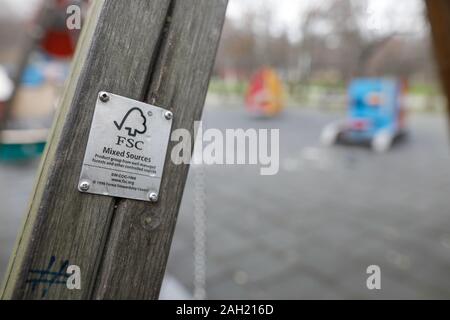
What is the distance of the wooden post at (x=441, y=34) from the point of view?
1817mm

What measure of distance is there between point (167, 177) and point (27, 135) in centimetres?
624

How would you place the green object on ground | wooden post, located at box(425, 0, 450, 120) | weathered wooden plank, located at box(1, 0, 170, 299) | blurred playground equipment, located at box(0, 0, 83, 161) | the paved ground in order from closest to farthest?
weathered wooden plank, located at box(1, 0, 170, 299) < wooden post, located at box(425, 0, 450, 120) < the paved ground < blurred playground equipment, located at box(0, 0, 83, 161) < the green object on ground

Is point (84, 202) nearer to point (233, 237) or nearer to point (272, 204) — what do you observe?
point (233, 237)

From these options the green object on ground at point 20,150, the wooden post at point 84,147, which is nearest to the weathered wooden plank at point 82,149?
the wooden post at point 84,147

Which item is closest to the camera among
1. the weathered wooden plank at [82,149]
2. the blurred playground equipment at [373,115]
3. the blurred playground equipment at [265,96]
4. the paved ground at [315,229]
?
the weathered wooden plank at [82,149]

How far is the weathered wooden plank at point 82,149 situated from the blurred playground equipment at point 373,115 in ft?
26.5

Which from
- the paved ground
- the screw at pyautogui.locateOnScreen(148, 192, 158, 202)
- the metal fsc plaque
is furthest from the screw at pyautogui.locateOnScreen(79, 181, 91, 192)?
the paved ground

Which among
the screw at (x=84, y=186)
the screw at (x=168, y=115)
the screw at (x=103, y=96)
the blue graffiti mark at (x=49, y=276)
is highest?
the screw at (x=168, y=115)

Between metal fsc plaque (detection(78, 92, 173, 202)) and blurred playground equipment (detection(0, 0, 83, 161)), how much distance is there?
1.97ft

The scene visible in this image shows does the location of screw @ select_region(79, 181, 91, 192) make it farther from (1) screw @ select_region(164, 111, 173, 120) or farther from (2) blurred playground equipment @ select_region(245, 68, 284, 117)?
(2) blurred playground equipment @ select_region(245, 68, 284, 117)

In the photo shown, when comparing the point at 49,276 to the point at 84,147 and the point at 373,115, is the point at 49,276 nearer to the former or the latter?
the point at 84,147

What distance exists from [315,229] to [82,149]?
3.27 meters

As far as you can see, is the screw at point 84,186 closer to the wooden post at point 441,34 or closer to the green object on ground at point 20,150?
the wooden post at point 441,34

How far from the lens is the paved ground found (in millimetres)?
Result: 2578
